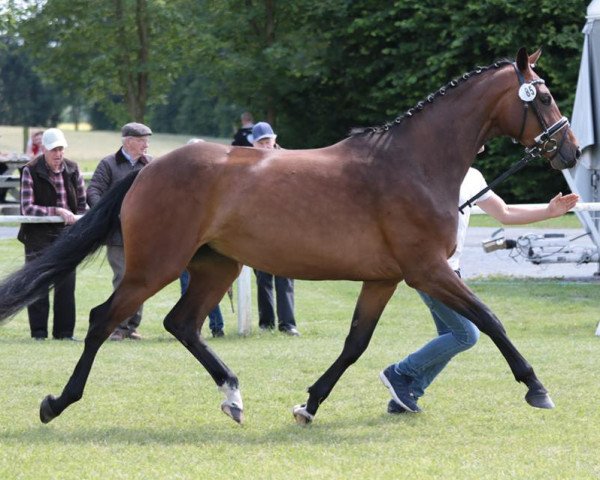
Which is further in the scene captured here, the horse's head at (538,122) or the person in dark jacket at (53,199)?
the person in dark jacket at (53,199)

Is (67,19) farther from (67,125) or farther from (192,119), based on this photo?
(67,125)

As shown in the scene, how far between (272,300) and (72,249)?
4.88 meters

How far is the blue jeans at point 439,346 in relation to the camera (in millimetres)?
7402

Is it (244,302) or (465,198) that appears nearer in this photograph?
(465,198)

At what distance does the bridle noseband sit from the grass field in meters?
1.63

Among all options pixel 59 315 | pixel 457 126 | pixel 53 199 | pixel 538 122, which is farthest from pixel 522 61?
pixel 59 315

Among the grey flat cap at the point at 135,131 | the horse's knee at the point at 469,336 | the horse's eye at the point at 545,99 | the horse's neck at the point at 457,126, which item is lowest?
the horse's knee at the point at 469,336

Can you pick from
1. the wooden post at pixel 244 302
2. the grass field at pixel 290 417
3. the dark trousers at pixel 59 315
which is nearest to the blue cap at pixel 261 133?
the wooden post at pixel 244 302

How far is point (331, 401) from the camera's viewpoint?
8.05 m

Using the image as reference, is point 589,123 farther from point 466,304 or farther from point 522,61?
point 466,304

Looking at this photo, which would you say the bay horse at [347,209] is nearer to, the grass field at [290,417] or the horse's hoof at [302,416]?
the horse's hoof at [302,416]

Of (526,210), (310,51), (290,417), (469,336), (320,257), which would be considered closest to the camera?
(320,257)

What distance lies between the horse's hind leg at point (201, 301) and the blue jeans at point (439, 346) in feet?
3.86

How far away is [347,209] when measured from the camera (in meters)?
7.12
